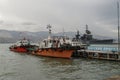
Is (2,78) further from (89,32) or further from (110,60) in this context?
(89,32)

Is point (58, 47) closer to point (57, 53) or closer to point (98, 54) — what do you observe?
point (57, 53)

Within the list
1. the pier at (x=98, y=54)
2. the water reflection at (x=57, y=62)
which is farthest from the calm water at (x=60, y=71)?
the pier at (x=98, y=54)

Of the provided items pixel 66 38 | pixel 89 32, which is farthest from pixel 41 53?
pixel 89 32

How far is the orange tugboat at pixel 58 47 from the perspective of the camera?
171 feet

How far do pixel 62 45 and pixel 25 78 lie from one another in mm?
26070

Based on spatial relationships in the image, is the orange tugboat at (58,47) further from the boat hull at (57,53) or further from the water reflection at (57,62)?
the water reflection at (57,62)

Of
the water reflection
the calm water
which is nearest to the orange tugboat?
the water reflection

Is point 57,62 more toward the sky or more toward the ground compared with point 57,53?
more toward the ground

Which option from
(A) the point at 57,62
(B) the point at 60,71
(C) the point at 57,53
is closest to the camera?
(B) the point at 60,71

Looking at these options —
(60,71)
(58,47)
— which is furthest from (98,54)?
(60,71)

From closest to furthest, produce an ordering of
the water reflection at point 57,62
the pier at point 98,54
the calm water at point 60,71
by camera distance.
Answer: the calm water at point 60,71
the water reflection at point 57,62
the pier at point 98,54

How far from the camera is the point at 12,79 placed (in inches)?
1101

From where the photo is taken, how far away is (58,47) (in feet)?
176

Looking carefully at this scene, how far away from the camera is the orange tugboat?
52.2 m
